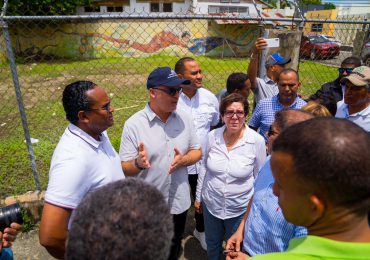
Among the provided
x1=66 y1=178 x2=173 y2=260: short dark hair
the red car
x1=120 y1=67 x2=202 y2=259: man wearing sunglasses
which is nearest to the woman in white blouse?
x1=120 y1=67 x2=202 y2=259: man wearing sunglasses

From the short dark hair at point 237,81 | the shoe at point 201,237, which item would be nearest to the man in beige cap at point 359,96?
the short dark hair at point 237,81

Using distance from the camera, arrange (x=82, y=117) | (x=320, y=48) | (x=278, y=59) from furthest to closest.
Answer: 1. (x=320, y=48)
2. (x=278, y=59)
3. (x=82, y=117)

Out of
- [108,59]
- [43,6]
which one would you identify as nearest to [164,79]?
[108,59]

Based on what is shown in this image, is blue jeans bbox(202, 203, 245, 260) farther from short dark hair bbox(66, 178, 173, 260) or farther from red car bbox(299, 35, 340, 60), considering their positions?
red car bbox(299, 35, 340, 60)

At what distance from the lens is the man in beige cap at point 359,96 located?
2.98m

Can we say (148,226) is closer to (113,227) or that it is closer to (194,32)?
(113,227)

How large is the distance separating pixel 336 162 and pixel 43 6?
20.2m

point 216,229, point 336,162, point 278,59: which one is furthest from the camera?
point 278,59

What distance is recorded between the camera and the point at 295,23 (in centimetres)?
343

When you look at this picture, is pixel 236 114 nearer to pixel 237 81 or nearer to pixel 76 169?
pixel 237 81

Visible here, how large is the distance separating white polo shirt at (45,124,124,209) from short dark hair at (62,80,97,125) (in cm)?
9

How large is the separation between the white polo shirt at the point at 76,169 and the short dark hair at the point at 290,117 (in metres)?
1.10

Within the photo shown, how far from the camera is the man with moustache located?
3148 millimetres

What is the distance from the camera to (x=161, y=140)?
8.00ft
